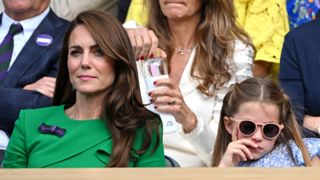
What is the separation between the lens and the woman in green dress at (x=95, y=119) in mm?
2375

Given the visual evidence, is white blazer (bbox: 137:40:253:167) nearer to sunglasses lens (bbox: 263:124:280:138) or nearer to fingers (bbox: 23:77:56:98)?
fingers (bbox: 23:77:56:98)

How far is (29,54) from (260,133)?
1.40 meters

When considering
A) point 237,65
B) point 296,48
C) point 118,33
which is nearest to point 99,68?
point 118,33

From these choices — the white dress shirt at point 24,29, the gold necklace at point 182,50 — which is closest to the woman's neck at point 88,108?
the gold necklace at point 182,50

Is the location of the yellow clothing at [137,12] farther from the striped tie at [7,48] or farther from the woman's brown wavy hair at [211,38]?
the striped tie at [7,48]

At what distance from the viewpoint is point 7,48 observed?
3.45 metres

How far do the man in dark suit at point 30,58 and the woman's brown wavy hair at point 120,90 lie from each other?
0.70 meters

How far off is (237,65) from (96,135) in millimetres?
1006

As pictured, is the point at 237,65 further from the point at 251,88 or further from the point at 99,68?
the point at 99,68

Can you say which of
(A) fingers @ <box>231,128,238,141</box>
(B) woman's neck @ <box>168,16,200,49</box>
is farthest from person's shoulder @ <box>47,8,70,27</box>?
(A) fingers @ <box>231,128,238,141</box>

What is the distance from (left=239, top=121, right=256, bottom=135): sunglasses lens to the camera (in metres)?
2.39

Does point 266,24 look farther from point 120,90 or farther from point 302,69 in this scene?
point 120,90

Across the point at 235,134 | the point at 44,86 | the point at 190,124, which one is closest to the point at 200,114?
the point at 190,124

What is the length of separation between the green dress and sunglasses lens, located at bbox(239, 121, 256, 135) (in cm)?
28
